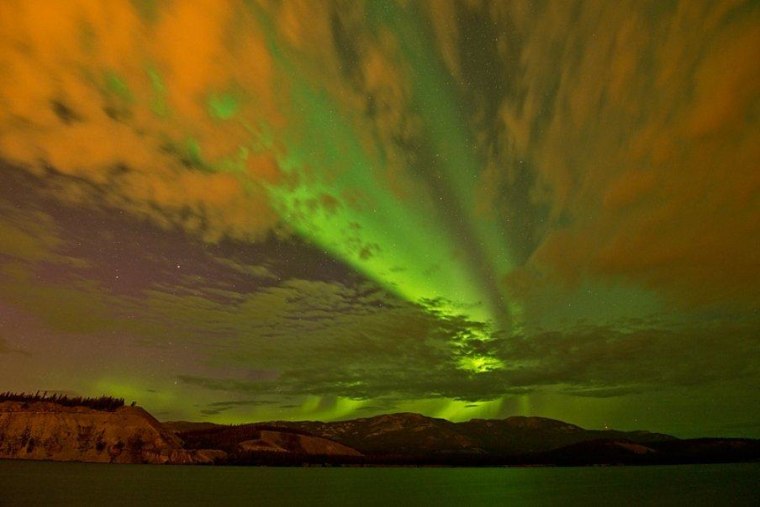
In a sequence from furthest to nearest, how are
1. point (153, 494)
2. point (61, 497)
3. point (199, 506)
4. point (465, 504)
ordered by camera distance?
point (153, 494), point (465, 504), point (61, 497), point (199, 506)

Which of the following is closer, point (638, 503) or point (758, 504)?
point (758, 504)

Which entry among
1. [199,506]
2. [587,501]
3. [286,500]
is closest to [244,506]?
[199,506]

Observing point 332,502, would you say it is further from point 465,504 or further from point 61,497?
point 61,497

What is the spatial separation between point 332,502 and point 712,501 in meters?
83.5

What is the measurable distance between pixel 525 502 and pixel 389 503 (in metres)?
30.4

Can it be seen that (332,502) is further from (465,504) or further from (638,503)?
(638,503)

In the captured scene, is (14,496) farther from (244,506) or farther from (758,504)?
(758,504)

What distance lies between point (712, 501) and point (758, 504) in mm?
10829

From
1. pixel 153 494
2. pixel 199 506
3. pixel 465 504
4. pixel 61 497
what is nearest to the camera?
pixel 199 506

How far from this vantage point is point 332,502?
271ft

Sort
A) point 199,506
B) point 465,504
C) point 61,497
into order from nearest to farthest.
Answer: point 199,506 < point 61,497 < point 465,504

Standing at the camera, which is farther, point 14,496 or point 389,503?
point 389,503

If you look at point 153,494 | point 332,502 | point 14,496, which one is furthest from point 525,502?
point 14,496

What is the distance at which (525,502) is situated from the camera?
298 ft
